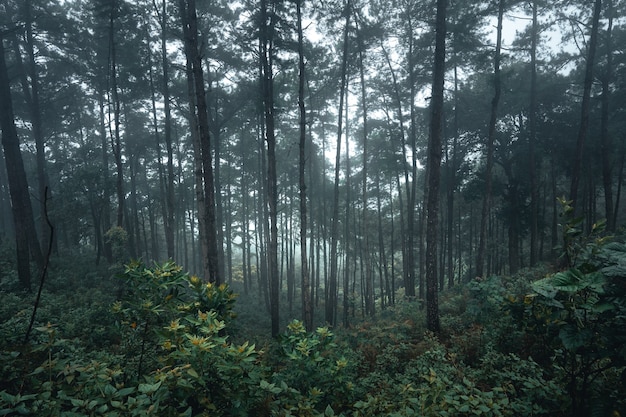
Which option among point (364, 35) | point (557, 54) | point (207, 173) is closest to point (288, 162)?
point (364, 35)

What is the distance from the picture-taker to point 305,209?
12.0 meters

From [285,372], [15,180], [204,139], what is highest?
[204,139]

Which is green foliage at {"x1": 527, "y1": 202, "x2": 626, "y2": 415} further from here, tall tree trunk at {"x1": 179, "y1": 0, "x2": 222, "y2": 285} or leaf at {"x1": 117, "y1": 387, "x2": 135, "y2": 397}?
tall tree trunk at {"x1": 179, "y1": 0, "x2": 222, "y2": 285}

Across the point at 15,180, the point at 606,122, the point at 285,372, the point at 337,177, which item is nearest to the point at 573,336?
the point at 285,372

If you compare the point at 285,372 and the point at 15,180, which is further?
the point at 15,180

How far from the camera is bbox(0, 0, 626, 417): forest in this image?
3.02 metres

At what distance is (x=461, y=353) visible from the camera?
6367mm

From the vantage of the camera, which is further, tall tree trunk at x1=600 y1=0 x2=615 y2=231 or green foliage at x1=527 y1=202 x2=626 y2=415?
tall tree trunk at x1=600 y1=0 x2=615 y2=231

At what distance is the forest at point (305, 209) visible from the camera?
119 inches

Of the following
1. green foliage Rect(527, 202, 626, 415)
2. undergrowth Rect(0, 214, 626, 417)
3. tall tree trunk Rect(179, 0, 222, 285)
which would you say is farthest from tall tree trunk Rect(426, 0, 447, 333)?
tall tree trunk Rect(179, 0, 222, 285)

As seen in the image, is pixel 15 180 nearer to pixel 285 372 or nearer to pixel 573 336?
pixel 285 372

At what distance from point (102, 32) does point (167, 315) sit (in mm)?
19556

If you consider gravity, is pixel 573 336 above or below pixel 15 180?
below

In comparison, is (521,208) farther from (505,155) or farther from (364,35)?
(364,35)
